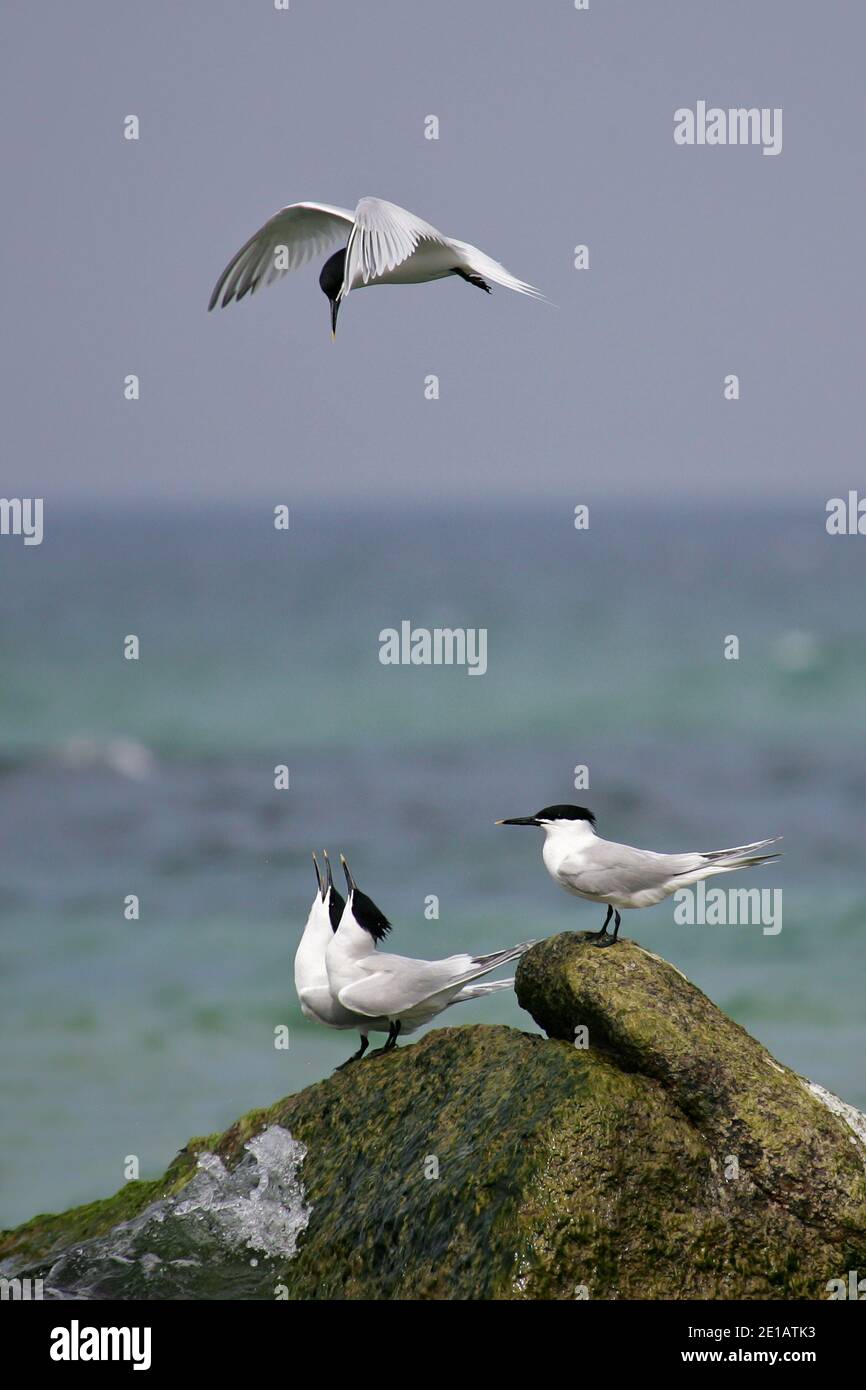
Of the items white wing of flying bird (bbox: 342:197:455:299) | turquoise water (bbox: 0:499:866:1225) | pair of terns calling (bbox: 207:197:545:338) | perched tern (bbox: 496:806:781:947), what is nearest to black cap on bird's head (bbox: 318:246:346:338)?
pair of terns calling (bbox: 207:197:545:338)

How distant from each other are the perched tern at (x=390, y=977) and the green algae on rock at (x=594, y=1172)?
1.20ft

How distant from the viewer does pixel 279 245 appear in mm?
10836

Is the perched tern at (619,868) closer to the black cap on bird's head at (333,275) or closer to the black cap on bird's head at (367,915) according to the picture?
the black cap on bird's head at (367,915)

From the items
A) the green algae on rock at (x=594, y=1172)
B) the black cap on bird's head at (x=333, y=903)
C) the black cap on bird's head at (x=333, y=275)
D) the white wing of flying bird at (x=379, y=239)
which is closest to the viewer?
the green algae on rock at (x=594, y=1172)

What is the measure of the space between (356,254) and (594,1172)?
451cm

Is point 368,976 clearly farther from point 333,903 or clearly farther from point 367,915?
point 333,903

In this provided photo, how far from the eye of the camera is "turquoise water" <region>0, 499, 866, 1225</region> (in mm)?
16109

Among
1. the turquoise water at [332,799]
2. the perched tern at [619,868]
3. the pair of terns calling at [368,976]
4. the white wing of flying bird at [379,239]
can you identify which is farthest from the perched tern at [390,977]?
the turquoise water at [332,799]

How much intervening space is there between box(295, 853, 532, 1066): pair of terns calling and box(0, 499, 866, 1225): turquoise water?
20.6 ft

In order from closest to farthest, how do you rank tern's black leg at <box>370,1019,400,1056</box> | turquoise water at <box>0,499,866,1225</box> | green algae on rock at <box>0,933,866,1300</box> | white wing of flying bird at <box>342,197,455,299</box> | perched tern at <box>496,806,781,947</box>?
green algae on rock at <box>0,933,866,1300</box>
perched tern at <box>496,806,781,947</box>
tern's black leg at <box>370,1019,400,1056</box>
white wing of flying bird at <box>342,197,455,299</box>
turquoise water at <box>0,499,866,1225</box>

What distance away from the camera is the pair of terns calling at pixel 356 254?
8.89m

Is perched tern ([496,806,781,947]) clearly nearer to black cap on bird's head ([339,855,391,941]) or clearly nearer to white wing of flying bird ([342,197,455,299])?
black cap on bird's head ([339,855,391,941])

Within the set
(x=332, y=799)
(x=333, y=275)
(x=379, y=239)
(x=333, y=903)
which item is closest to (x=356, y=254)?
(x=379, y=239)

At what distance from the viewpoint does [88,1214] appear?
799 cm
